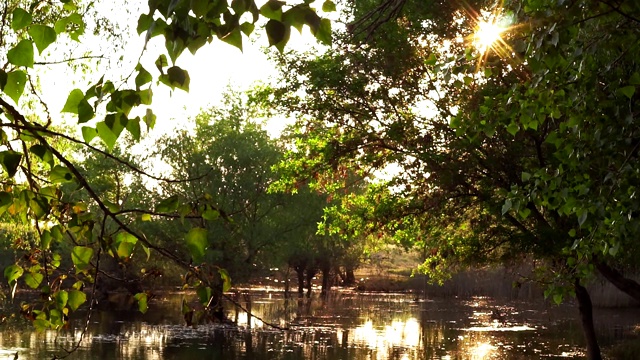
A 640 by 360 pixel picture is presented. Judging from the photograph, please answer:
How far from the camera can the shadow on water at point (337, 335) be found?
90.3 feet

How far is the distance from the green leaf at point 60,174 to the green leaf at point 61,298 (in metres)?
0.47

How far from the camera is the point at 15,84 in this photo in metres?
2.68

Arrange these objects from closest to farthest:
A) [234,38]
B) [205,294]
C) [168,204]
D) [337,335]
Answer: [234,38]
[168,204]
[205,294]
[337,335]

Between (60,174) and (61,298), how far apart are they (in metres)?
0.54

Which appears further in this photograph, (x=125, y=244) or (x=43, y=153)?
(x=125, y=244)

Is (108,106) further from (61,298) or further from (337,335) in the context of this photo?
(337,335)

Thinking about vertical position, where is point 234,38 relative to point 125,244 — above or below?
above

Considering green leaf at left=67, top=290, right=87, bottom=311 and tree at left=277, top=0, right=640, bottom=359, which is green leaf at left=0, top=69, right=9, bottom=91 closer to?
green leaf at left=67, top=290, right=87, bottom=311

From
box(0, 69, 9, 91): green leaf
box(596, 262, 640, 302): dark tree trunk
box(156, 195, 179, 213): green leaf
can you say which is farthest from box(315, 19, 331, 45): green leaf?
box(596, 262, 640, 302): dark tree trunk

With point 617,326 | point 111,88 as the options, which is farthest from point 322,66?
point 617,326

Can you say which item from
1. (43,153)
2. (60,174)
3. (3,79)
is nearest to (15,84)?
(3,79)

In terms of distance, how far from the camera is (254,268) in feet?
159

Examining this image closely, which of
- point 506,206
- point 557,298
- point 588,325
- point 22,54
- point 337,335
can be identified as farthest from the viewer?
point 337,335

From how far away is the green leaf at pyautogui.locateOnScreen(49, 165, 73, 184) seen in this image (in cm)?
307
